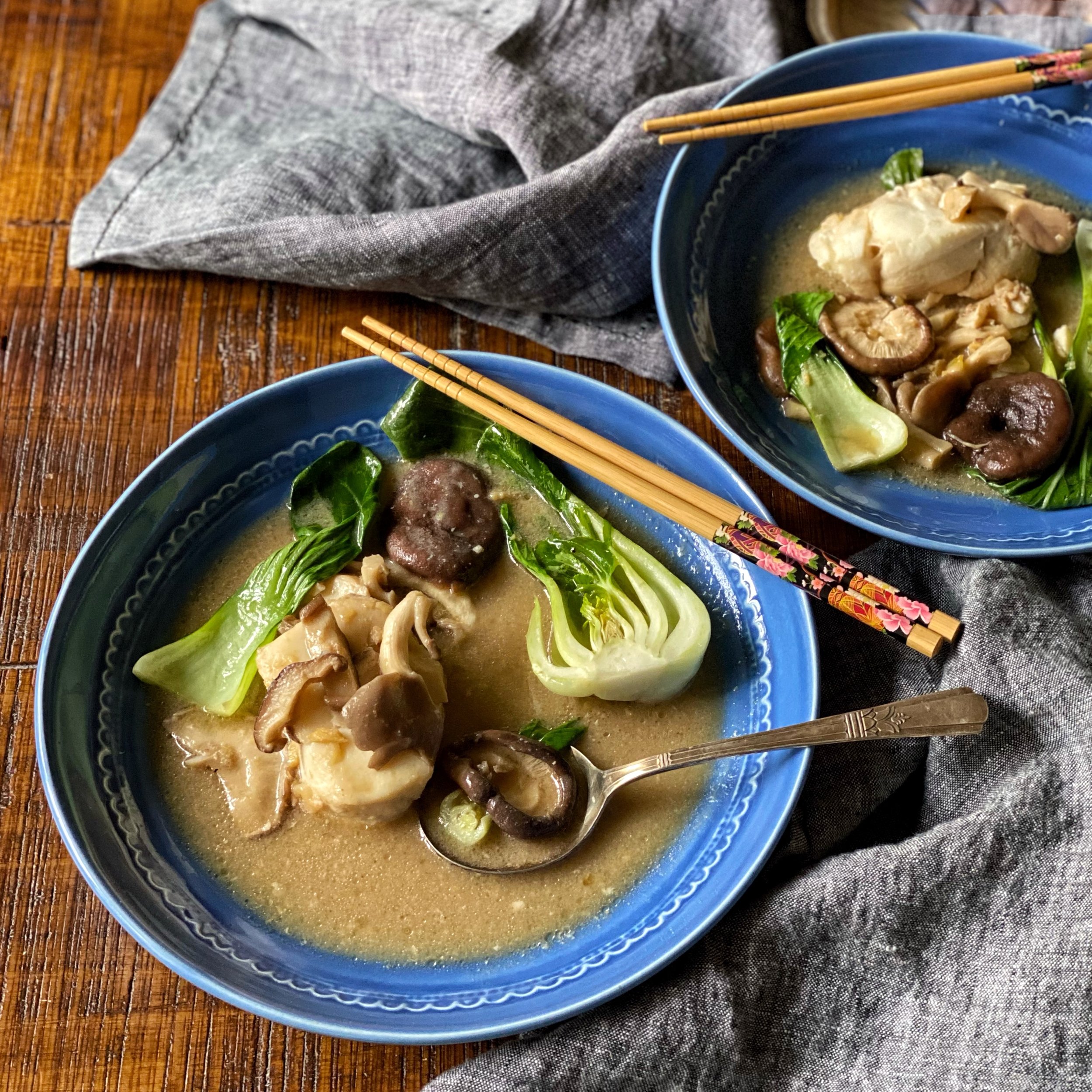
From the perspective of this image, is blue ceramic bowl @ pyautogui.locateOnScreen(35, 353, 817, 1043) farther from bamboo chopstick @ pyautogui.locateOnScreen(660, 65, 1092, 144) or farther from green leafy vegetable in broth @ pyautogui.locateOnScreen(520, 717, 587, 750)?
bamboo chopstick @ pyautogui.locateOnScreen(660, 65, 1092, 144)

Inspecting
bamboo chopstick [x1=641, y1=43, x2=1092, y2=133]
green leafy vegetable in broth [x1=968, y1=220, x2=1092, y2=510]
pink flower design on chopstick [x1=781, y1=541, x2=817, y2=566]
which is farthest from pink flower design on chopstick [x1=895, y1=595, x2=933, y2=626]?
bamboo chopstick [x1=641, y1=43, x2=1092, y2=133]

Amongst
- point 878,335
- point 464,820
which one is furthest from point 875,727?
point 878,335

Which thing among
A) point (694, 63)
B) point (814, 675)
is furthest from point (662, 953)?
point (694, 63)

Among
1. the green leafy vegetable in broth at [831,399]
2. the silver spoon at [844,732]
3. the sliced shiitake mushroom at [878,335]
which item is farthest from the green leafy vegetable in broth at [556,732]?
the sliced shiitake mushroom at [878,335]

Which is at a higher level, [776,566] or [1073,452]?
[1073,452]

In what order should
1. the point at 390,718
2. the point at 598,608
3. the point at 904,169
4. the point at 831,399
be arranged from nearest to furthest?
the point at 390,718
the point at 598,608
the point at 831,399
the point at 904,169

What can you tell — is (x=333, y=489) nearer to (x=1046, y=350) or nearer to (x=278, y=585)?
(x=278, y=585)

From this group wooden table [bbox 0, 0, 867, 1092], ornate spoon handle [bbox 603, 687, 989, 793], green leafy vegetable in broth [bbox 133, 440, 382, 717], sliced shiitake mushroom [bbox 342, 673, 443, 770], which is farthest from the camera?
green leafy vegetable in broth [bbox 133, 440, 382, 717]

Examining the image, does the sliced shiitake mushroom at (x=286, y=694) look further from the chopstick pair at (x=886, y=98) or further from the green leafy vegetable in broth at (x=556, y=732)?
the chopstick pair at (x=886, y=98)
